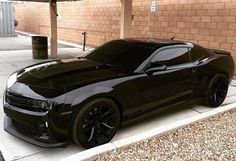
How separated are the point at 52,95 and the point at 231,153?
2.36m

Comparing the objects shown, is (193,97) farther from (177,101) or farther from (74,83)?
(74,83)

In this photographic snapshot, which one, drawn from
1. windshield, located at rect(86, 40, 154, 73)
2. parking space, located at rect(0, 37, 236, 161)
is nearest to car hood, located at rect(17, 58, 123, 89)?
windshield, located at rect(86, 40, 154, 73)

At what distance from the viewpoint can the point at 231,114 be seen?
525cm

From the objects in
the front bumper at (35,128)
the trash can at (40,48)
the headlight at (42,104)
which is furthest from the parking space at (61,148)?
the trash can at (40,48)

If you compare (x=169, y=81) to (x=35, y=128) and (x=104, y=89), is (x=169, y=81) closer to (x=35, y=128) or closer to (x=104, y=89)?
(x=104, y=89)

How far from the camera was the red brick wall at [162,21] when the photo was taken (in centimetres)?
828

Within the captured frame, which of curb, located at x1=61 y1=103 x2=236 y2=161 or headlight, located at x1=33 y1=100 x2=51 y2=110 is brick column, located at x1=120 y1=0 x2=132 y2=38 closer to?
curb, located at x1=61 y1=103 x2=236 y2=161

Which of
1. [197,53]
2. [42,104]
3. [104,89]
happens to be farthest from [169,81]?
[42,104]

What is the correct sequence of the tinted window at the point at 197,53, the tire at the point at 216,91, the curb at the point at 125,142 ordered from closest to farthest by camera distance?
the curb at the point at 125,142 < the tinted window at the point at 197,53 < the tire at the point at 216,91

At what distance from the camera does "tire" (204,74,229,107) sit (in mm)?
5551

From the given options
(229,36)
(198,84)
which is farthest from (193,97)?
(229,36)

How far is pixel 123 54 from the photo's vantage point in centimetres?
481

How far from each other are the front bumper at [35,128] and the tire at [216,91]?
303 centimetres

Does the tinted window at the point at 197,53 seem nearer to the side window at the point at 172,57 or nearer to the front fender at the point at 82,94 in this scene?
the side window at the point at 172,57
